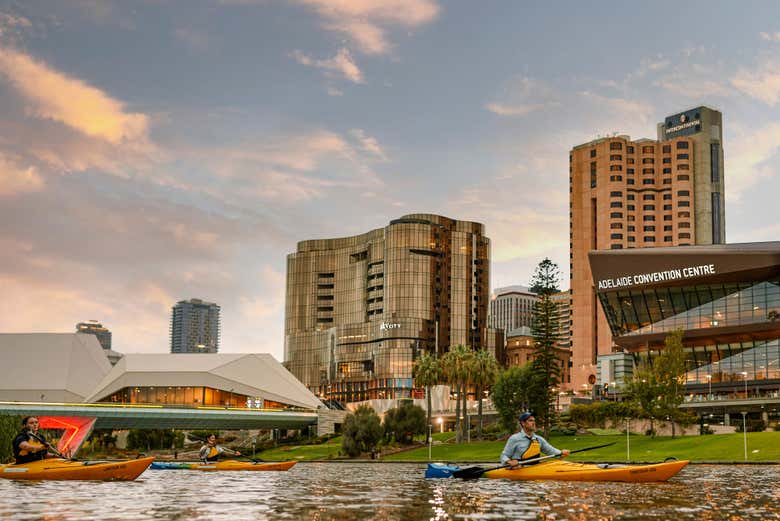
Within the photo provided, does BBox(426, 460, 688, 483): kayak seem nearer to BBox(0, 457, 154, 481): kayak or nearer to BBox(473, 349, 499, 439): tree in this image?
BBox(0, 457, 154, 481): kayak

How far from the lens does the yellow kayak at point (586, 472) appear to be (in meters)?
25.4

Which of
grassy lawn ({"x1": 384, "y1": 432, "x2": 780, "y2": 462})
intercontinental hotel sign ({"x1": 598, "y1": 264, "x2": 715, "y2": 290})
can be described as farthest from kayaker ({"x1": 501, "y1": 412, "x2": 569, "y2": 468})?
intercontinental hotel sign ({"x1": 598, "y1": 264, "x2": 715, "y2": 290})

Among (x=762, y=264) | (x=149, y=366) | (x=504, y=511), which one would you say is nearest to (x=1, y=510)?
(x=504, y=511)

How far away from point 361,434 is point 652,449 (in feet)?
120

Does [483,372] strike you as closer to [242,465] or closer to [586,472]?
[242,465]

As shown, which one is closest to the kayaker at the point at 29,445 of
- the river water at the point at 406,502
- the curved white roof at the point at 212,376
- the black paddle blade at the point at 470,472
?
the river water at the point at 406,502

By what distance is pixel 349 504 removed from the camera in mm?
21938

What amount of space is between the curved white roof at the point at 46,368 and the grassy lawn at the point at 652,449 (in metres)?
91.8

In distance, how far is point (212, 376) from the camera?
16375 centimetres

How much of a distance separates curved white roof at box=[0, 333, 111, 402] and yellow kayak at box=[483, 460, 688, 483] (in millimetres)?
154336

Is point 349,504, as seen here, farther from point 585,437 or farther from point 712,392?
point 712,392

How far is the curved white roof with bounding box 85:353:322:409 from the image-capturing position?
16412 cm

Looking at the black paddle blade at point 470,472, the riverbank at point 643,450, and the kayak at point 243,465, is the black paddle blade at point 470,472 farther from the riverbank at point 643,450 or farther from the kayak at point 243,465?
the riverbank at point 643,450

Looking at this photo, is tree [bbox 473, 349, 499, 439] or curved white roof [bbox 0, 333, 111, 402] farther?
curved white roof [bbox 0, 333, 111, 402]
